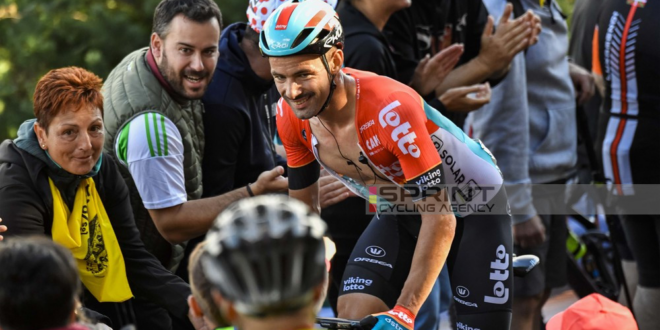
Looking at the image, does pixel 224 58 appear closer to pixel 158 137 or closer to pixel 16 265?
pixel 158 137

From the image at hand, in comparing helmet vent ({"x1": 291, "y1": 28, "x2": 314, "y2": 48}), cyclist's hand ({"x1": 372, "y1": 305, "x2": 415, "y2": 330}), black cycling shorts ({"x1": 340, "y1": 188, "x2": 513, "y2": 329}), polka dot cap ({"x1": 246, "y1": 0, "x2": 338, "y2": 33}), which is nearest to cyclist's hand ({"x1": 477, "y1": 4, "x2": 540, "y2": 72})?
polka dot cap ({"x1": 246, "y1": 0, "x2": 338, "y2": 33})

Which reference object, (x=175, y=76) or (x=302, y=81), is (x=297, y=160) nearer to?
(x=302, y=81)

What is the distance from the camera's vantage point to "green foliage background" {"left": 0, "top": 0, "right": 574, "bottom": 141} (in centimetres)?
788

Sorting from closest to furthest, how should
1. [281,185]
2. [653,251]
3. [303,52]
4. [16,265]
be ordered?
1. [16,265]
2. [303,52]
3. [281,185]
4. [653,251]

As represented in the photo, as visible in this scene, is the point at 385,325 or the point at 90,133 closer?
the point at 385,325

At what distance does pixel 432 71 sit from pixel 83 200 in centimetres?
226

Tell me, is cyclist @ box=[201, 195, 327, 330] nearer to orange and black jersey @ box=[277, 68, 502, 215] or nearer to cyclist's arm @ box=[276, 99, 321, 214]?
orange and black jersey @ box=[277, 68, 502, 215]

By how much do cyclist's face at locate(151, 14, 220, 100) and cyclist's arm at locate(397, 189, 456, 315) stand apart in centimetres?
145

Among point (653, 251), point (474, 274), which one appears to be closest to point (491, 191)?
point (474, 274)

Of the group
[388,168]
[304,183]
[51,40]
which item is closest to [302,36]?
[388,168]

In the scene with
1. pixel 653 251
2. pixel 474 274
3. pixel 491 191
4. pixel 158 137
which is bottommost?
pixel 653 251

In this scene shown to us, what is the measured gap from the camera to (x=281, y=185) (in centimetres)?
480

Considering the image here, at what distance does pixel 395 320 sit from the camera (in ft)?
12.4

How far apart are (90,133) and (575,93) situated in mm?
3686
